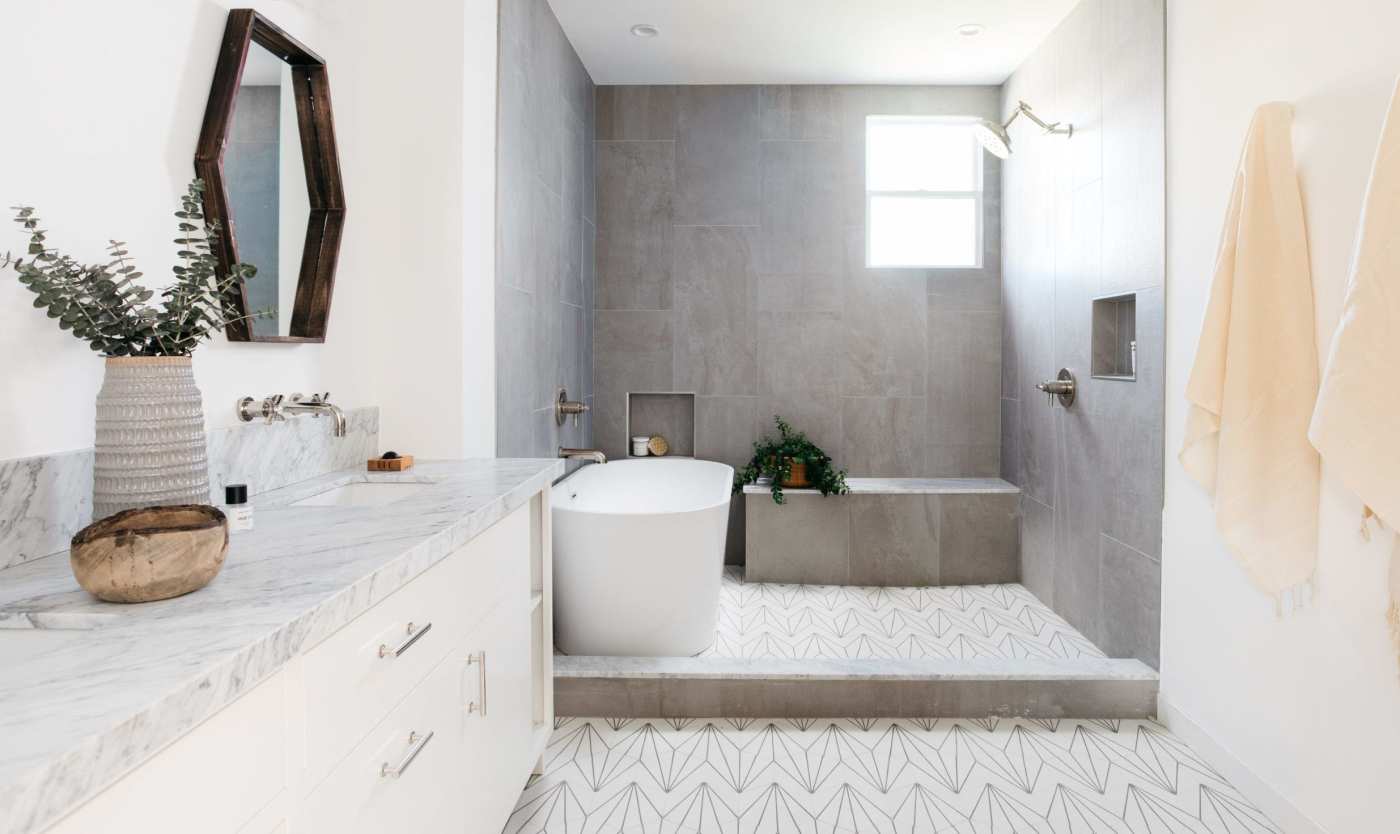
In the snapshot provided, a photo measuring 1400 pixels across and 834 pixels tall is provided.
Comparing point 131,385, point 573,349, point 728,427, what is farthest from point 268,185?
point 728,427

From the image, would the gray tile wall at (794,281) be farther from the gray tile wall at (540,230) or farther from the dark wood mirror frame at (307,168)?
the dark wood mirror frame at (307,168)

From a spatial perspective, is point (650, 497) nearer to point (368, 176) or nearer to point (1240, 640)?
point (368, 176)

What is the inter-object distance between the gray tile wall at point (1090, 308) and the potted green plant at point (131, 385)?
2.58 metres

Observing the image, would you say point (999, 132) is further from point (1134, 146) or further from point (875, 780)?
point (875, 780)

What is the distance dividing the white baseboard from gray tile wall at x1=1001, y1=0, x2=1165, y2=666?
0.63ft

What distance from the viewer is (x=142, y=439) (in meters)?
1.14

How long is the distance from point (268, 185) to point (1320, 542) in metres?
2.55

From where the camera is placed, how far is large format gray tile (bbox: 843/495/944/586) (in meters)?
3.81

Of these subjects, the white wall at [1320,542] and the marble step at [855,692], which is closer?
the white wall at [1320,542]

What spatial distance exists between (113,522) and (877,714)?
2119 millimetres

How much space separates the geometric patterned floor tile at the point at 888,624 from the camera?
115 inches

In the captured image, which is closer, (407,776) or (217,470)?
(407,776)

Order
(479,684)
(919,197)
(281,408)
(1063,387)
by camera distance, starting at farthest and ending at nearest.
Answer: (919,197), (1063,387), (281,408), (479,684)

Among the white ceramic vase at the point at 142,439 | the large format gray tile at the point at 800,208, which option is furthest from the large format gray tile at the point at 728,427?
the white ceramic vase at the point at 142,439
